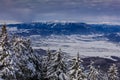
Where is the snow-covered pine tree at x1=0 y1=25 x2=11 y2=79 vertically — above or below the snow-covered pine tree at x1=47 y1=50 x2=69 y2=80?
above

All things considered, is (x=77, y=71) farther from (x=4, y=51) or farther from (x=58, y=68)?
(x=4, y=51)

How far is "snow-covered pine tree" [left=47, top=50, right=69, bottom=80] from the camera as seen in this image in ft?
120

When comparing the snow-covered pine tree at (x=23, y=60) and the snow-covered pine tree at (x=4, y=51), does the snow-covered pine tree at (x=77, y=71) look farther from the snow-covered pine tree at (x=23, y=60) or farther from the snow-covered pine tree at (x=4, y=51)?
the snow-covered pine tree at (x=23, y=60)

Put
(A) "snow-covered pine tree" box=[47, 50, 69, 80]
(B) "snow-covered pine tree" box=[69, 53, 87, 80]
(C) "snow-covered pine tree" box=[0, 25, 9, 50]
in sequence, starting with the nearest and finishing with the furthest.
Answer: (C) "snow-covered pine tree" box=[0, 25, 9, 50] < (B) "snow-covered pine tree" box=[69, 53, 87, 80] < (A) "snow-covered pine tree" box=[47, 50, 69, 80]

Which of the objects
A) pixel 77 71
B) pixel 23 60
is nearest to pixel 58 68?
pixel 77 71

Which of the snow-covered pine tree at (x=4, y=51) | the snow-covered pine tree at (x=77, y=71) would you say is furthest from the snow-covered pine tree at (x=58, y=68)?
the snow-covered pine tree at (x=4, y=51)

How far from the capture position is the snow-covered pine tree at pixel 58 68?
3669 cm

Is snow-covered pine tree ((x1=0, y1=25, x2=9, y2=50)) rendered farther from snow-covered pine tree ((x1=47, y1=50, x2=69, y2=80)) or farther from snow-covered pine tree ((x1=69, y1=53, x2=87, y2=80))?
snow-covered pine tree ((x1=69, y1=53, x2=87, y2=80))

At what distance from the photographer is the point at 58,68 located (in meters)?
37.3

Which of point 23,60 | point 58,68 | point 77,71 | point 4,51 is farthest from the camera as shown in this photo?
point 23,60

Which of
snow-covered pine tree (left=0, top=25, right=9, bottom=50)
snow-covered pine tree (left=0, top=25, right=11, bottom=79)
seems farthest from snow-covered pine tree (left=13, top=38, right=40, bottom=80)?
snow-covered pine tree (left=0, top=25, right=9, bottom=50)

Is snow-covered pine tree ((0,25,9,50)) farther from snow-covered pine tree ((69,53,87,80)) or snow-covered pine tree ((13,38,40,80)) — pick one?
snow-covered pine tree ((13,38,40,80))

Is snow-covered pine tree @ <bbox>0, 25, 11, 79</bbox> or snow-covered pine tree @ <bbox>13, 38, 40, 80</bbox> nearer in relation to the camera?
snow-covered pine tree @ <bbox>0, 25, 11, 79</bbox>

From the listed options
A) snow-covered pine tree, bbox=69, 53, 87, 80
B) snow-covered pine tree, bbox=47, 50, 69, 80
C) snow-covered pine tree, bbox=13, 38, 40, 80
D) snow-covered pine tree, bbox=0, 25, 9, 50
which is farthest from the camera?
snow-covered pine tree, bbox=13, 38, 40, 80
